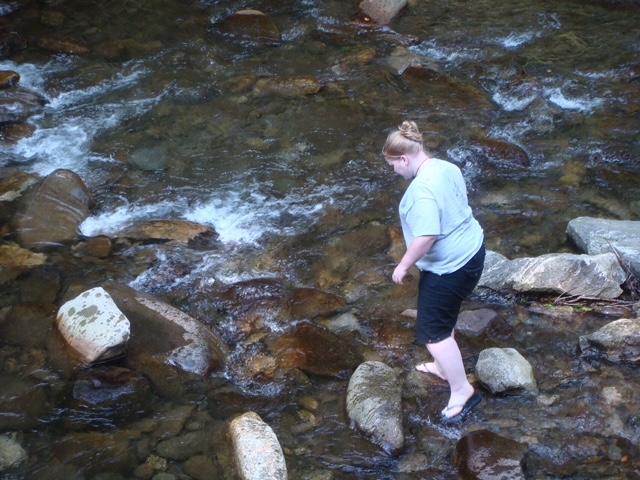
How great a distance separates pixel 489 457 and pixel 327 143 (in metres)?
3.97

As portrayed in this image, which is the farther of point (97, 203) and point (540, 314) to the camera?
point (97, 203)

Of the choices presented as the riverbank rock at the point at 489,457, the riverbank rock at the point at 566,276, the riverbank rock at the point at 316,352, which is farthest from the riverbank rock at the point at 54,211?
the riverbank rock at the point at 489,457

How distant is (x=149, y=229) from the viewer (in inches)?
224

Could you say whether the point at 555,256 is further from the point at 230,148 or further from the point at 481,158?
the point at 230,148

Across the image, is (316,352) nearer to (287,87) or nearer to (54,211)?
(54,211)

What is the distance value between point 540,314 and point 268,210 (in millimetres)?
2512

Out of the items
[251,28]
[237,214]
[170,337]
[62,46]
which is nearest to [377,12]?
[251,28]

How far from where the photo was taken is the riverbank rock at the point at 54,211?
5449mm

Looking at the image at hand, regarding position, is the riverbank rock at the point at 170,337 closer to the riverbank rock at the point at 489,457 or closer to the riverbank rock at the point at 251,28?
the riverbank rock at the point at 489,457

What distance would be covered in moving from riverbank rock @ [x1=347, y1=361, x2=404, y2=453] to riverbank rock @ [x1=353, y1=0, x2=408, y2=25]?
624cm

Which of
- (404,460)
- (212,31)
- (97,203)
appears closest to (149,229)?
(97,203)

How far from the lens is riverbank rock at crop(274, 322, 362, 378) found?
432 centimetres

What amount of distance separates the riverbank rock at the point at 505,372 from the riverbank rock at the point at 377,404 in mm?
518

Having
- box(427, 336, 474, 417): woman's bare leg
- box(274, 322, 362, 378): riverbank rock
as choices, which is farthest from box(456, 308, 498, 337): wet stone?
box(274, 322, 362, 378): riverbank rock
